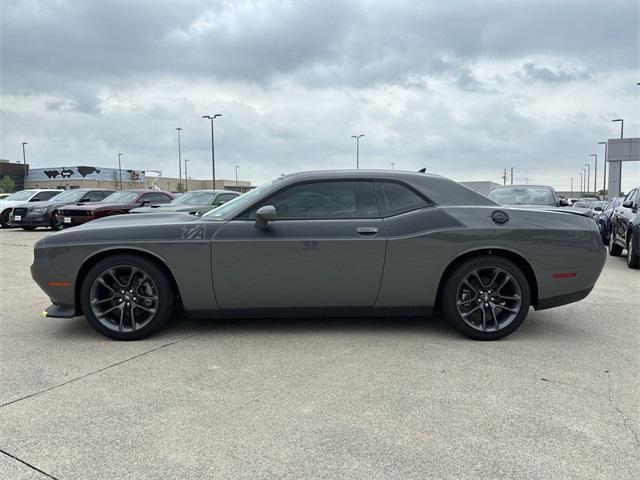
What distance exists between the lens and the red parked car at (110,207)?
14453 mm

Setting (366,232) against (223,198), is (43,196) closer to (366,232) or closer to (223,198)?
(223,198)

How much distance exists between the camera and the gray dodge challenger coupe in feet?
13.6

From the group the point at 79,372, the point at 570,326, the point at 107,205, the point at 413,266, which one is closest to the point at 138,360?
the point at 79,372

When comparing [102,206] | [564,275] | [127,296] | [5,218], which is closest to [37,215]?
[5,218]

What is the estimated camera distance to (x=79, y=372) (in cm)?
354

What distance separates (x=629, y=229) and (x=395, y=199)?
6.51 m

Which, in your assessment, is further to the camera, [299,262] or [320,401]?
[299,262]

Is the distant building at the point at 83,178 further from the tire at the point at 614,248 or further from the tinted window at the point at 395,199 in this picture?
the tinted window at the point at 395,199

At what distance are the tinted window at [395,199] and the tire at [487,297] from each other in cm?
67

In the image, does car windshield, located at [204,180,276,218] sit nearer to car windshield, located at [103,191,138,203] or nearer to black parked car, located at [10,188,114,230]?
car windshield, located at [103,191,138,203]

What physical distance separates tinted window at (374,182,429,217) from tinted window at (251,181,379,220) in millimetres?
70

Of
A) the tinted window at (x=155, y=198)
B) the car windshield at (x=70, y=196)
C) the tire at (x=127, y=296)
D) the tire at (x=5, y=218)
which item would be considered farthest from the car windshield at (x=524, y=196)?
the tire at (x=5, y=218)

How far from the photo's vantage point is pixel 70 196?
725 inches

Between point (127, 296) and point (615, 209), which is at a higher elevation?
point (615, 209)
